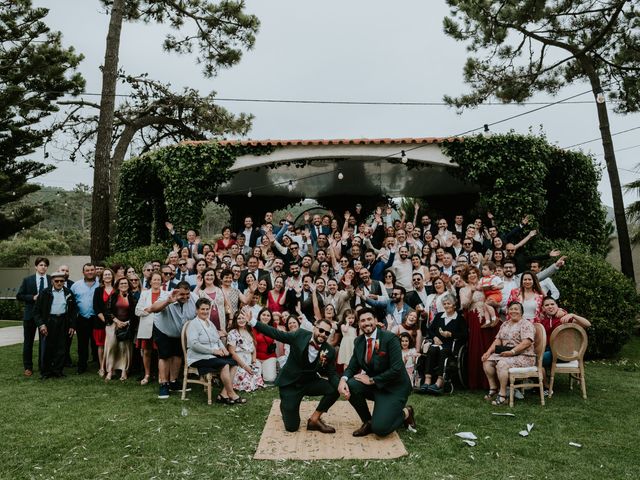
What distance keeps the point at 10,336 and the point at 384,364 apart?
10148 millimetres

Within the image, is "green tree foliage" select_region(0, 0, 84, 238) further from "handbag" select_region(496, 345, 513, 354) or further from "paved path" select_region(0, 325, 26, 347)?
"handbag" select_region(496, 345, 513, 354)

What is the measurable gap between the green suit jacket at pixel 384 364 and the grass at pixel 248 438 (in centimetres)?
47

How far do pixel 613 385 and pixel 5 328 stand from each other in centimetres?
1370

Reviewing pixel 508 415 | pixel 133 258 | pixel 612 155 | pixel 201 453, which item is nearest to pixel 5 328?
pixel 133 258

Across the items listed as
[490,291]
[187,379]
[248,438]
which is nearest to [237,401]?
[187,379]

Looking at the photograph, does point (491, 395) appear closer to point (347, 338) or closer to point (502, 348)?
point (502, 348)

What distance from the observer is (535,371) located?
5.88 metres

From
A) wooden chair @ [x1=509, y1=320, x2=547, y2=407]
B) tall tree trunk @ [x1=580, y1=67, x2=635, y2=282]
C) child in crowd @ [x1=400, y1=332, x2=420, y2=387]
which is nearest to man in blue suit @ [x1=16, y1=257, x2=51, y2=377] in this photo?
child in crowd @ [x1=400, y1=332, x2=420, y2=387]

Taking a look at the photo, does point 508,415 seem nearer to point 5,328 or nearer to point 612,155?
point 612,155

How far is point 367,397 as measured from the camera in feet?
16.4

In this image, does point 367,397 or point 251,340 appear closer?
point 367,397

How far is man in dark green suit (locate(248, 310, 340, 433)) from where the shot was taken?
5.00 metres

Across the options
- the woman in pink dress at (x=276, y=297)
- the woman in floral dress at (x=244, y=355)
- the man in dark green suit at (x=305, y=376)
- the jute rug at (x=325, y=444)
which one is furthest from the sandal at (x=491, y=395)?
the woman in pink dress at (x=276, y=297)

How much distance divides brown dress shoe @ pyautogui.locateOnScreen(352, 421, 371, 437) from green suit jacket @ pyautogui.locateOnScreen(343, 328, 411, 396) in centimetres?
36
